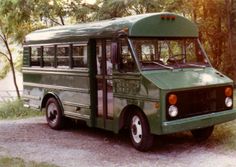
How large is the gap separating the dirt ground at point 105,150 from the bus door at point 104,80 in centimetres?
63

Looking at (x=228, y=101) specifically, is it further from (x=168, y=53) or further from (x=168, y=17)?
(x=168, y=17)

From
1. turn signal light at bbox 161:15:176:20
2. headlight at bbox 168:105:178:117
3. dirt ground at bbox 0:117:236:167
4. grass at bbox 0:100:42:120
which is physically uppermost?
turn signal light at bbox 161:15:176:20

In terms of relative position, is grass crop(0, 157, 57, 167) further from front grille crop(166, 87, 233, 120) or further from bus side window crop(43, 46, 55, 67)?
bus side window crop(43, 46, 55, 67)

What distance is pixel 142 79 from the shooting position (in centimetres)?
844

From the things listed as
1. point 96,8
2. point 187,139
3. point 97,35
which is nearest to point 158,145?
point 187,139

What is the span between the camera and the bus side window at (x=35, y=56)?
1191cm

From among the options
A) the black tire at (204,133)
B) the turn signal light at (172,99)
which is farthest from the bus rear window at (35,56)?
the turn signal light at (172,99)

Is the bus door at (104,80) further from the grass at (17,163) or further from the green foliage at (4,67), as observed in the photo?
the green foliage at (4,67)

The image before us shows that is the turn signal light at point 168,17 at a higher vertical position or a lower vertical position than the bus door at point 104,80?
higher

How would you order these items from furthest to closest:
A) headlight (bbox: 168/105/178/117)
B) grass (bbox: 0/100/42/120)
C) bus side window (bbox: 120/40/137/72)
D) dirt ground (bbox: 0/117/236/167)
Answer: grass (bbox: 0/100/42/120) < bus side window (bbox: 120/40/137/72) < headlight (bbox: 168/105/178/117) < dirt ground (bbox: 0/117/236/167)

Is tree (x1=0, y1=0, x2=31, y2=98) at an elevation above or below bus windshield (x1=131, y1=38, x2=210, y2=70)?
above

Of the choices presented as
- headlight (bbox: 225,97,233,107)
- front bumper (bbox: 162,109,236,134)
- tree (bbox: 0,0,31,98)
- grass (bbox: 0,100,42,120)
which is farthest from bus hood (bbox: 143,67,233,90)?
tree (bbox: 0,0,31,98)

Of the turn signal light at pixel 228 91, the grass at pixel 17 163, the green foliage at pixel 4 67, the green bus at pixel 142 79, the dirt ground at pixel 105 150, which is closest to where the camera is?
the grass at pixel 17 163

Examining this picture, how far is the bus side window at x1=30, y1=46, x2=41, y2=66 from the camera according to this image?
11.9 metres
